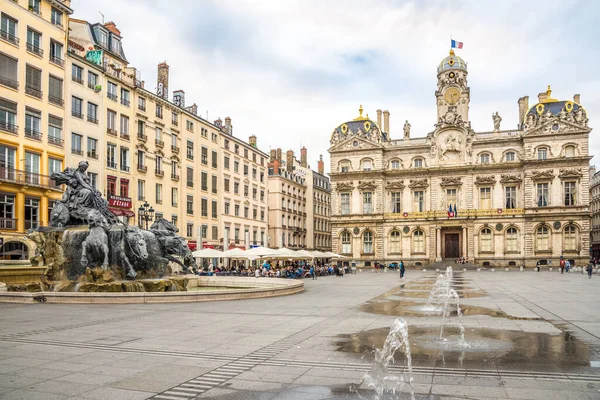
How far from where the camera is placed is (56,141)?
38562 mm

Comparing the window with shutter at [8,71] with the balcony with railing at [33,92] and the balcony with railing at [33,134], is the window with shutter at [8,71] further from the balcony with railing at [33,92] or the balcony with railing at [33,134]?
the balcony with railing at [33,134]

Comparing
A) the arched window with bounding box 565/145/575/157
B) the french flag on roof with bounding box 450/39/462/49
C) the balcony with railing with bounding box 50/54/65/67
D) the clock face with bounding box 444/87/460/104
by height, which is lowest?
the arched window with bounding box 565/145/575/157

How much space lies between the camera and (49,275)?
2152 centimetres

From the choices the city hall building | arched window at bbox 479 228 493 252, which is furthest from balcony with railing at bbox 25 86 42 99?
arched window at bbox 479 228 493 252

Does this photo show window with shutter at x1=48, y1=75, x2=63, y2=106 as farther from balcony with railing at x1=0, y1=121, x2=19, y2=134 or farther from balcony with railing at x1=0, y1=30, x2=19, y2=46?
balcony with railing at x1=0, y1=121, x2=19, y2=134

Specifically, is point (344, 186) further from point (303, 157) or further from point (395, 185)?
point (303, 157)

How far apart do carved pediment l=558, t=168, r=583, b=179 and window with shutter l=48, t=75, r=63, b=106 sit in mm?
55779

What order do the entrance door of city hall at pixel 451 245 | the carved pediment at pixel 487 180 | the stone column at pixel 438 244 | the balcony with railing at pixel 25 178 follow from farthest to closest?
the entrance door of city hall at pixel 451 245, the stone column at pixel 438 244, the carved pediment at pixel 487 180, the balcony with railing at pixel 25 178

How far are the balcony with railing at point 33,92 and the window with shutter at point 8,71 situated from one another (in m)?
0.88

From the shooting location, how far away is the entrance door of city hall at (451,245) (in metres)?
68.2

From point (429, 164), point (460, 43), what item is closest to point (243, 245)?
point (429, 164)

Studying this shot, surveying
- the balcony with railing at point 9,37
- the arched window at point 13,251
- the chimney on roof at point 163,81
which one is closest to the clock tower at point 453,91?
the chimney on roof at point 163,81

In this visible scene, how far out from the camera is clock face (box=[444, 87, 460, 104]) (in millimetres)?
69688

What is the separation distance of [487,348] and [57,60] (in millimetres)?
38380
